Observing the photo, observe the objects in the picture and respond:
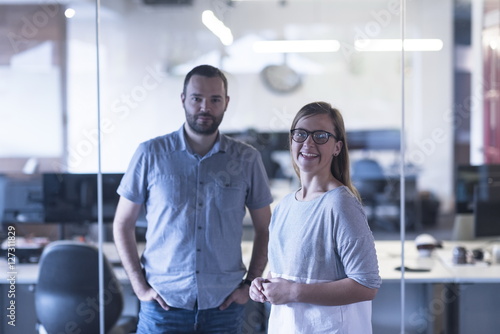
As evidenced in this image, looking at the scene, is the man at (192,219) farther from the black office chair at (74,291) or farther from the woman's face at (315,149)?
the black office chair at (74,291)

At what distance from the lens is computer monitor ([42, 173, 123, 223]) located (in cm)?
402

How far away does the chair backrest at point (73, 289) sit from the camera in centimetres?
334

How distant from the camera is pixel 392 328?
3.98 meters

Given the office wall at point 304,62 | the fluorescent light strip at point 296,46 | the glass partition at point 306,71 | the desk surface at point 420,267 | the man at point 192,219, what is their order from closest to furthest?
the man at point 192,219 < the desk surface at point 420,267 < the glass partition at point 306,71 < the office wall at point 304,62 < the fluorescent light strip at point 296,46

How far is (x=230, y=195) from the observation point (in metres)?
2.52

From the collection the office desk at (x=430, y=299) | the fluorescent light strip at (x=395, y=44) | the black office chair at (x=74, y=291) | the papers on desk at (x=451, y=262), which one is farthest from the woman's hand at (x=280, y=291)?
the fluorescent light strip at (x=395, y=44)

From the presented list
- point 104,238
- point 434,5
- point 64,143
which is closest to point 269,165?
point 104,238

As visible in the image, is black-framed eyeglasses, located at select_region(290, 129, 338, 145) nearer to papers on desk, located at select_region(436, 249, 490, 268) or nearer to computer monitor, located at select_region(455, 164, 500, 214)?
papers on desk, located at select_region(436, 249, 490, 268)

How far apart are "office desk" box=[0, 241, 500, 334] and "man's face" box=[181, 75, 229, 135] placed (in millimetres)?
1573

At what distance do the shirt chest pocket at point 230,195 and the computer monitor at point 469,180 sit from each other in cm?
221

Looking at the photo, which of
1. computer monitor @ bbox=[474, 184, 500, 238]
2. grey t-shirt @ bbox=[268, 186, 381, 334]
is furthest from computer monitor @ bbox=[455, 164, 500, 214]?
grey t-shirt @ bbox=[268, 186, 381, 334]

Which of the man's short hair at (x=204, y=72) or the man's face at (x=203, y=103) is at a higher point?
the man's short hair at (x=204, y=72)

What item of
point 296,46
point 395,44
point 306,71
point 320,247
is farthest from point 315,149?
point 395,44

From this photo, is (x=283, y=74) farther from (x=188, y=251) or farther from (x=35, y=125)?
(x=188, y=251)
